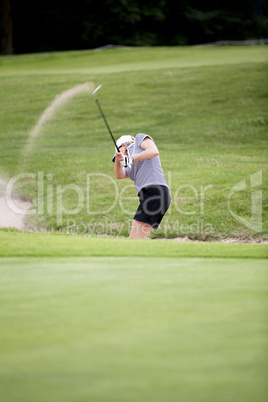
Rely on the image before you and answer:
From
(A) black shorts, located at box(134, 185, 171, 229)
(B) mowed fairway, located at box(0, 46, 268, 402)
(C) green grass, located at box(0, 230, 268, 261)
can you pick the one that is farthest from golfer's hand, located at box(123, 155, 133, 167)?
(C) green grass, located at box(0, 230, 268, 261)

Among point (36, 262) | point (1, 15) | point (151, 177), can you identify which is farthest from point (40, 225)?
point (1, 15)

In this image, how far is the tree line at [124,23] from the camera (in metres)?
39.6

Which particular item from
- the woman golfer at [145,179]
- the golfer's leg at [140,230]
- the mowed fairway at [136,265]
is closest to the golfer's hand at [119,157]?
the woman golfer at [145,179]

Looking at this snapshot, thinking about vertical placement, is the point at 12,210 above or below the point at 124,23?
below

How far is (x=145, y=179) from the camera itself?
7867mm

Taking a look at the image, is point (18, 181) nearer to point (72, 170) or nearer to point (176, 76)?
point (72, 170)

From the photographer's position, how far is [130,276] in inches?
167

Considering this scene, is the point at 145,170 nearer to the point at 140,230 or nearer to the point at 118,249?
the point at 140,230

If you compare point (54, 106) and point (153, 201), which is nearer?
point (153, 201)

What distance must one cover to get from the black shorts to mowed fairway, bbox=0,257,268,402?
10.8 feet

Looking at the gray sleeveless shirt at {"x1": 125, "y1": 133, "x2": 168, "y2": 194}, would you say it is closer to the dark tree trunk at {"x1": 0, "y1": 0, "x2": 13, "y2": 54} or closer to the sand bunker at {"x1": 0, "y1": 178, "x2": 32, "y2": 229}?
the sand bunker at {"x1": 0, "y1": 178, "x2": 32, "y2": 229}

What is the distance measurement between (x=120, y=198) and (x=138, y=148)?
4.63m

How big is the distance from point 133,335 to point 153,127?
15.5 metres

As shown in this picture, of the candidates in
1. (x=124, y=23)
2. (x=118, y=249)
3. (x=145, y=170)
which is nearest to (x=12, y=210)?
(x=145, y=170)
